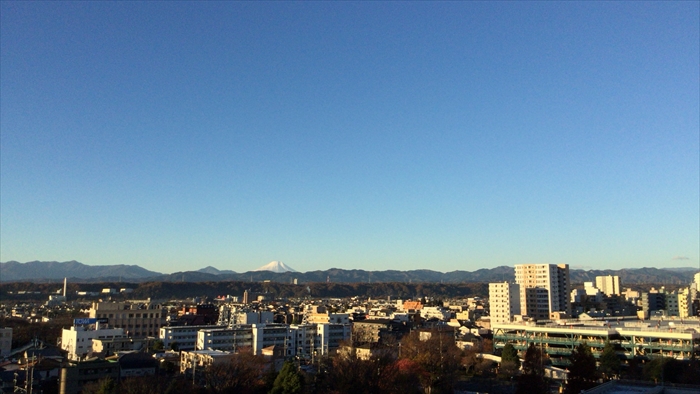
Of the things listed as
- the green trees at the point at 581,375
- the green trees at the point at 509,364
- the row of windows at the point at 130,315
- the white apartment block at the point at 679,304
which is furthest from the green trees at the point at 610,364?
the white apartment block at the point at 679,304

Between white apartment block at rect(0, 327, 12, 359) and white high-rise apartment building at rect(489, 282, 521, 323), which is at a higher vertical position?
white high-rise apartment building at rect(489, 282, 521, 323)

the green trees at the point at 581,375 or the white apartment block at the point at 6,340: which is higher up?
the green trees at the point at 581,375

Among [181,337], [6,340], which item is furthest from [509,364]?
[6,340]

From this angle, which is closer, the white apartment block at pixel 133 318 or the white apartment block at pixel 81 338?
the white apartment block at pixel 81 338

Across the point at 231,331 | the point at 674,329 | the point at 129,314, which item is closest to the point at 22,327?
the point at 129,314

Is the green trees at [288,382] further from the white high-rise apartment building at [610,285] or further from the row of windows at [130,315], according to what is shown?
the white high-rise apartment building at [610,285]

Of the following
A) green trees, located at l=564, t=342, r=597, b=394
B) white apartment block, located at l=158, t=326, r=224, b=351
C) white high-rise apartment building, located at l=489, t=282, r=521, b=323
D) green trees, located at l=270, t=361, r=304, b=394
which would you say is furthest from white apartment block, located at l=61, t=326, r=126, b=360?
white high-rise apartment building, located at l=489, t=282, r=521, b=323

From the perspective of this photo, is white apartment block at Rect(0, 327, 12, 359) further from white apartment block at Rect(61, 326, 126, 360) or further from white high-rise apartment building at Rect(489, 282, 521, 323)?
white high-rise apartment building at Rect(489, 282, 521, 323)
